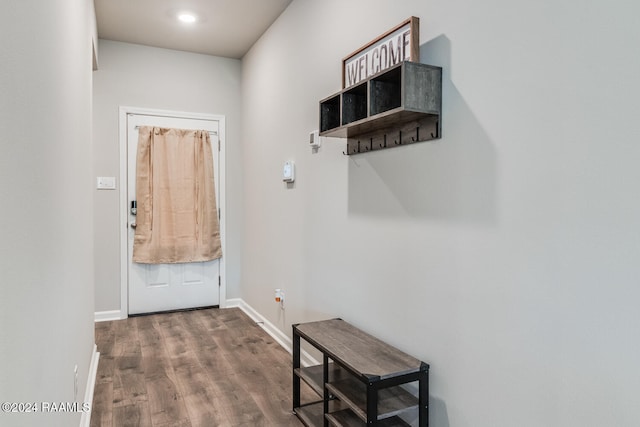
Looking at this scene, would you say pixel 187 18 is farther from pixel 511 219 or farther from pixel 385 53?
pixel 511 219

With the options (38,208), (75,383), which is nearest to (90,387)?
(75,383)

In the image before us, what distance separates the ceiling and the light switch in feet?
4.40

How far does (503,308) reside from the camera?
1.48 m

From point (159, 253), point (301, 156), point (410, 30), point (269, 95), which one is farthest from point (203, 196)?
point (410, 30)

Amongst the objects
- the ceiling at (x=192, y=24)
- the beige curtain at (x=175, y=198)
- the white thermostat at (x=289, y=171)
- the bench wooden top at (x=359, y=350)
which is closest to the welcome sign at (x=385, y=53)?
the white thermostat at (x=289, y=171)

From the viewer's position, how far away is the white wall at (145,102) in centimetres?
415

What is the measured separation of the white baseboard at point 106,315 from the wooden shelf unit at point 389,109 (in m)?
3.15

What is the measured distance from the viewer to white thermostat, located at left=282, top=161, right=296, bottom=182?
3.24 meters

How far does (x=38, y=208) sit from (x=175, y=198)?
3.34 m

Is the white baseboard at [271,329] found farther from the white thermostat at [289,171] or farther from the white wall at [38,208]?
the white wall at [38,208]

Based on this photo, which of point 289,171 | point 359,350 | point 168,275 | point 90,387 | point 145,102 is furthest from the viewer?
point 168,275

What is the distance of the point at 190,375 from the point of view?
9.50 ft

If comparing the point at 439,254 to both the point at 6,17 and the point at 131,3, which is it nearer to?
the point at 6,17

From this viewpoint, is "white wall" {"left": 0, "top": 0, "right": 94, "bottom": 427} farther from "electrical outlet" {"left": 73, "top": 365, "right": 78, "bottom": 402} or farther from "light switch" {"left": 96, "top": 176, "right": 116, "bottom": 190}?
"light switch" {"left": 96, "top": 176, "right": 116, "bottom": 190}
